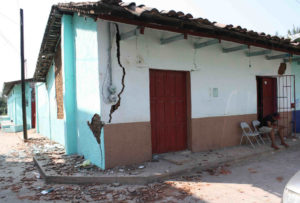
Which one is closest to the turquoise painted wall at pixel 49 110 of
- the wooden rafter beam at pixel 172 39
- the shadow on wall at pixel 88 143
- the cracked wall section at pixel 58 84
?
the cracked wall section at pixel 58 84

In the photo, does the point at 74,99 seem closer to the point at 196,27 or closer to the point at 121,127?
the point at 121,127

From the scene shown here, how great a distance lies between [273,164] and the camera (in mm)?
6191

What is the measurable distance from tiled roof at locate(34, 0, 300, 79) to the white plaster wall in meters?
0.85

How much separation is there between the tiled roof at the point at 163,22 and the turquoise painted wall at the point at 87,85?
0.58m

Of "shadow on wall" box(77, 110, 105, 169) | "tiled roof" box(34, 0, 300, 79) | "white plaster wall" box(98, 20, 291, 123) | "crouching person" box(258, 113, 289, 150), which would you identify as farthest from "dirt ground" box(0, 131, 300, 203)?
"tiled roof" box(34, 0, 300, 79)

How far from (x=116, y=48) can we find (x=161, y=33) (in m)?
1.34

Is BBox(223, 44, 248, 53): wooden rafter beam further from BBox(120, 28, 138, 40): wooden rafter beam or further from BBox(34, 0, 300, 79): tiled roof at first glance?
BBox(120, 28, 138, 40): wooden rafter beam

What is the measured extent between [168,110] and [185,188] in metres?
2.39

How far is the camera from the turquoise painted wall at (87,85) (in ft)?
18.1

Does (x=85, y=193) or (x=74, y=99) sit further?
(x=74, y=99)

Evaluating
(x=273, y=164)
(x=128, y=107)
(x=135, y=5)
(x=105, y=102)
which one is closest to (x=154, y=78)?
(x=128, y=107)

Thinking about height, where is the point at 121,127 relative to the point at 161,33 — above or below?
below

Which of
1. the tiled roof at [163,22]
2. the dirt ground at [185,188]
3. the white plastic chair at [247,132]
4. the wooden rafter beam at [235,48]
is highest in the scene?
the tiled roof at [163,22]

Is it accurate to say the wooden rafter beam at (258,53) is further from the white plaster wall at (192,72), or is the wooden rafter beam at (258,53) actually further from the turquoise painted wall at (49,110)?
the turquoise painted wall at (49,110)
